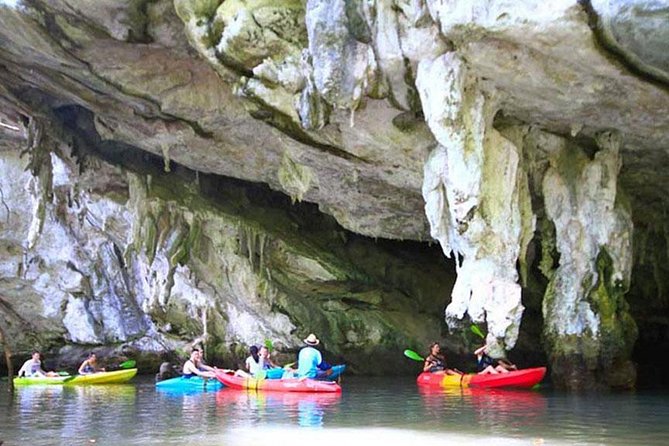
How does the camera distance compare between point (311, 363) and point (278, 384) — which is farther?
point (278, 384)

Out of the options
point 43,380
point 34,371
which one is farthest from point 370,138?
point 34,371

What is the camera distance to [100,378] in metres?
17.7

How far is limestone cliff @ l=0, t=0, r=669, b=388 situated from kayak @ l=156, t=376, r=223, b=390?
3.77 metres

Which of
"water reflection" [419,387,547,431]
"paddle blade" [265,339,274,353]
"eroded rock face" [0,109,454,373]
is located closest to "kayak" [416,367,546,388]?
"water reflection" [419,387,547,431]

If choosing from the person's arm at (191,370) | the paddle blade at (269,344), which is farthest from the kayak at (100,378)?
the paddle blade at (269,344)

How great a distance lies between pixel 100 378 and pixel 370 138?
29.9 feet

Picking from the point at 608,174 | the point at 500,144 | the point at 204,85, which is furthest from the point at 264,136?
the point at 608,174

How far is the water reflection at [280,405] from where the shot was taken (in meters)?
9.90

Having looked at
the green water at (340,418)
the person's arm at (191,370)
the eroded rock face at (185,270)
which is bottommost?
the green water at (340,418)

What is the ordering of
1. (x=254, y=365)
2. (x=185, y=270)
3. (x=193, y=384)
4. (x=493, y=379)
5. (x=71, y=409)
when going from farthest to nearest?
1. (x=185, y=270)
2. (x=254, y=365)
3. (x=193, y=384)
4. (x=493, y=379)
5. (x=71, y=409)

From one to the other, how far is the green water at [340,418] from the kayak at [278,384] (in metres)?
0.21

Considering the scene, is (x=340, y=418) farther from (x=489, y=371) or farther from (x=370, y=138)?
(x=489, y=371)

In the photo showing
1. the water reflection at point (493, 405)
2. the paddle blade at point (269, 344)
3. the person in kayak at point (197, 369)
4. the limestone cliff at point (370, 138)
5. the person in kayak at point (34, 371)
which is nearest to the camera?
the water reflection at point (493, 405)

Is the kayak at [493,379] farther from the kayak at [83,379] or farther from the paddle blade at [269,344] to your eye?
the kayak at [83,379]
